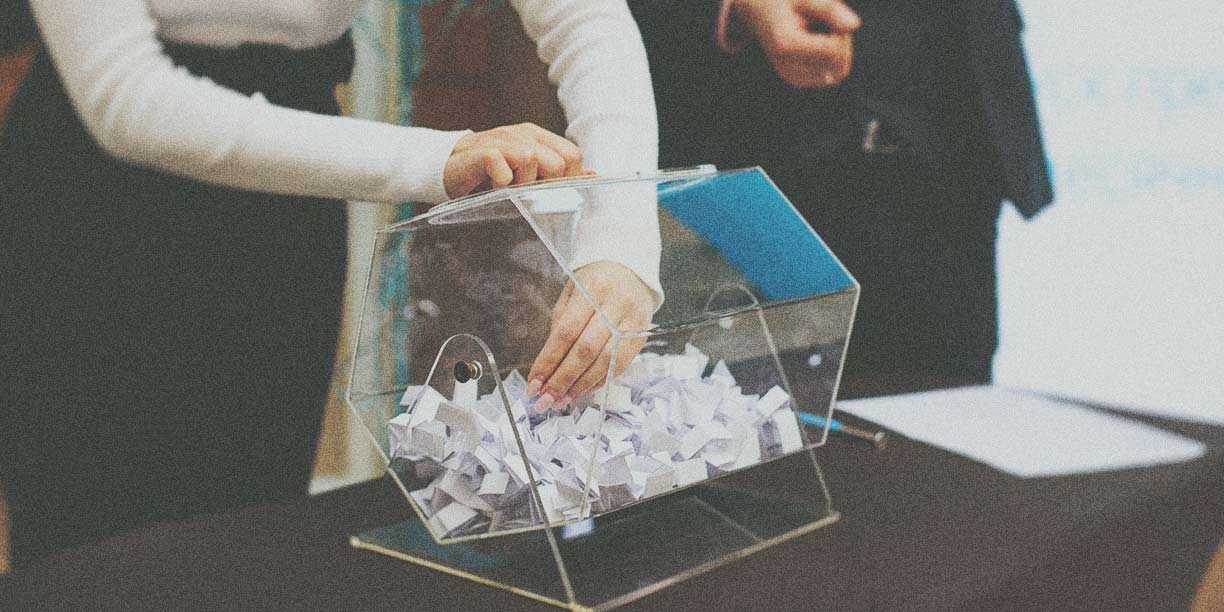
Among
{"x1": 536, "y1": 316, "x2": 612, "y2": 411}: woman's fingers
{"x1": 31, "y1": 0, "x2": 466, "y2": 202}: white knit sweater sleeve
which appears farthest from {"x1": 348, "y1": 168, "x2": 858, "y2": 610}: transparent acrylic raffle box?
{"x1": 31, "y1": 0, "x2": 466, "y2": 202}: white knit sweater sleeve

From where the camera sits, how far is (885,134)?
1.33 m

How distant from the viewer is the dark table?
0.61m

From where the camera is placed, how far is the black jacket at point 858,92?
3.56 feet

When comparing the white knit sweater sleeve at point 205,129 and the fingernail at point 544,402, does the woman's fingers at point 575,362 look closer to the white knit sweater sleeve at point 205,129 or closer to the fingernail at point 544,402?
the fingernail at point 544,402

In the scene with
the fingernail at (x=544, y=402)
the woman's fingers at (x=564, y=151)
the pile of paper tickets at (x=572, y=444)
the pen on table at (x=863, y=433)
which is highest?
the woman's fingers at (x=564, y=151)

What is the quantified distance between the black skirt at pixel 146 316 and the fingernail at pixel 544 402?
16.5 inches

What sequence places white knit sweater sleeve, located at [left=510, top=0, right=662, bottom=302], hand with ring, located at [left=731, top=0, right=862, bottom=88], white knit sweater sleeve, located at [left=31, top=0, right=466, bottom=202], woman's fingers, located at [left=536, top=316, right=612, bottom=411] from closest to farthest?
woman's fingers, located at [left=536, top=316, right=612, bottom=411], white knit sweater sleeve, located at [left=31, top=0, right=466, bottom=202], white knit sweater sleeve, located at [left=510, top=0, right=662, bottom=302], hand with ring, located at [left=731, top=0, right=862, bottom=88]

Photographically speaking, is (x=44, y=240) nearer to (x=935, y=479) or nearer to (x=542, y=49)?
(x=542, y=49)

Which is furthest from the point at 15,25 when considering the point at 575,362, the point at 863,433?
the point at 863,433

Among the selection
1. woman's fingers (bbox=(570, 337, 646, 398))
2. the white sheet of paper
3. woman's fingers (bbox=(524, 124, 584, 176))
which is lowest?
the white sheet of paper

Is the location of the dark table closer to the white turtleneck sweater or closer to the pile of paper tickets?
the pile of paper tickets

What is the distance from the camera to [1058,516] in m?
0.77

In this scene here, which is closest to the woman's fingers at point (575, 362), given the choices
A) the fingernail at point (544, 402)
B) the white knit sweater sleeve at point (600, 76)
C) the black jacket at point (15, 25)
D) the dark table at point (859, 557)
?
the fingernail at point (544, 402)

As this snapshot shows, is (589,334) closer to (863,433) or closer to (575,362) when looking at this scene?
(575,362)
